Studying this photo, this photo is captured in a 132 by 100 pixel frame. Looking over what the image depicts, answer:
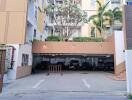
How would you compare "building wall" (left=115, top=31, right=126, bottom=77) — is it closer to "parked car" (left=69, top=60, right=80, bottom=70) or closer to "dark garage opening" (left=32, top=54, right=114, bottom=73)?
"dark garage opening" (left=32, top=54, right=114, bottom=73)

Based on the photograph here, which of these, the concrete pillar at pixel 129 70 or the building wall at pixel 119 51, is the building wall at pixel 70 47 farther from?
the concrete pillar at pixel 129 70

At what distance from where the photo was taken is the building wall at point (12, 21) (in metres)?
21.3

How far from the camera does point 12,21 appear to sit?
851 inches

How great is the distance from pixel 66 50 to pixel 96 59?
1122 cm

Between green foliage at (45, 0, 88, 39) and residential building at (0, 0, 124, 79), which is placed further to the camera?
green foliage at (45, 0, 88, 39)

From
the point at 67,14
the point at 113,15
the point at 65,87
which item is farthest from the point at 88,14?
the point at 65,87

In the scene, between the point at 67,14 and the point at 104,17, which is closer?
the point at 67,14

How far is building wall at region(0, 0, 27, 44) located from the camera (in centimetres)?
2131

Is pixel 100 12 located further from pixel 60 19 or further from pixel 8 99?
pixel 8 99

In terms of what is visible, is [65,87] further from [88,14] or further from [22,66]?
[88,14]

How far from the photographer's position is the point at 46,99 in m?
10.8

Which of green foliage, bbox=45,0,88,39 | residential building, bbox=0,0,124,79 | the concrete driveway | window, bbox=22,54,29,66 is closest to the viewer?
the concrete driveway

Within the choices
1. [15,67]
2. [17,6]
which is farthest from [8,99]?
[17,6]

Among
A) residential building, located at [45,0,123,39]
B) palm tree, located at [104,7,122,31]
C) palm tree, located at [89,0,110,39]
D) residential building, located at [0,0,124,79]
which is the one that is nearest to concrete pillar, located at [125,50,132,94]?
residential building, located at [0,0,124,79]
